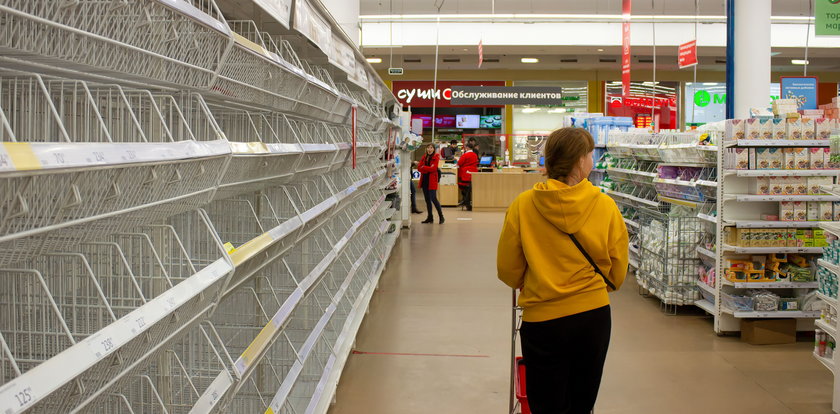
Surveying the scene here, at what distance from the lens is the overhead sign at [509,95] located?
1712 centimetres

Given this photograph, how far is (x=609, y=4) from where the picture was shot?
1653 centimetres

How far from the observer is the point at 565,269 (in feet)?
9.69

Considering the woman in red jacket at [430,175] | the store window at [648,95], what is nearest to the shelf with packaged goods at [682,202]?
the woman in red jacket at [430,175]

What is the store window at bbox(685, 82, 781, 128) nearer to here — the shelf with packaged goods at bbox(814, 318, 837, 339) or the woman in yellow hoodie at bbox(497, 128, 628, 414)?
the shelf with packaged goods at bbox(814, 318, 837, 339)

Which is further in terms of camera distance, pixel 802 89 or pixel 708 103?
pixel 708 103

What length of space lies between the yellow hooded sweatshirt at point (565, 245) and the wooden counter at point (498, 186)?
47.4ft

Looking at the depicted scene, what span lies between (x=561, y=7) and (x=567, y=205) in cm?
1506

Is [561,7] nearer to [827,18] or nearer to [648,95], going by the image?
[648,95]

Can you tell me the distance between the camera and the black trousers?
295 cm

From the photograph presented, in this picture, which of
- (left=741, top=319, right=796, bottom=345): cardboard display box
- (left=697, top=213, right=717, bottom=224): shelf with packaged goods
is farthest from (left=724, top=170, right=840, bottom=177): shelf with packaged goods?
(left=741, top=319, right=796, bottom=345): cardboard display box

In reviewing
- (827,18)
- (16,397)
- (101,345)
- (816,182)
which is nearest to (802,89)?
(827,18)

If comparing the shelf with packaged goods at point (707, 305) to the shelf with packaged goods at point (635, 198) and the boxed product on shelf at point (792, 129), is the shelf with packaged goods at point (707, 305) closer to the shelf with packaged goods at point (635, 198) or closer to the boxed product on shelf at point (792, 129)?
the boxed product on shelf at point (792, 129)

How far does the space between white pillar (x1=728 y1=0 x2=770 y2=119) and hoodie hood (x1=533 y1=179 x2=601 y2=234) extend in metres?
6.03

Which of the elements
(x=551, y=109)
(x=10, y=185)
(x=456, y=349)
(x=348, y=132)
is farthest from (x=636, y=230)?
(x=551, y=109)
